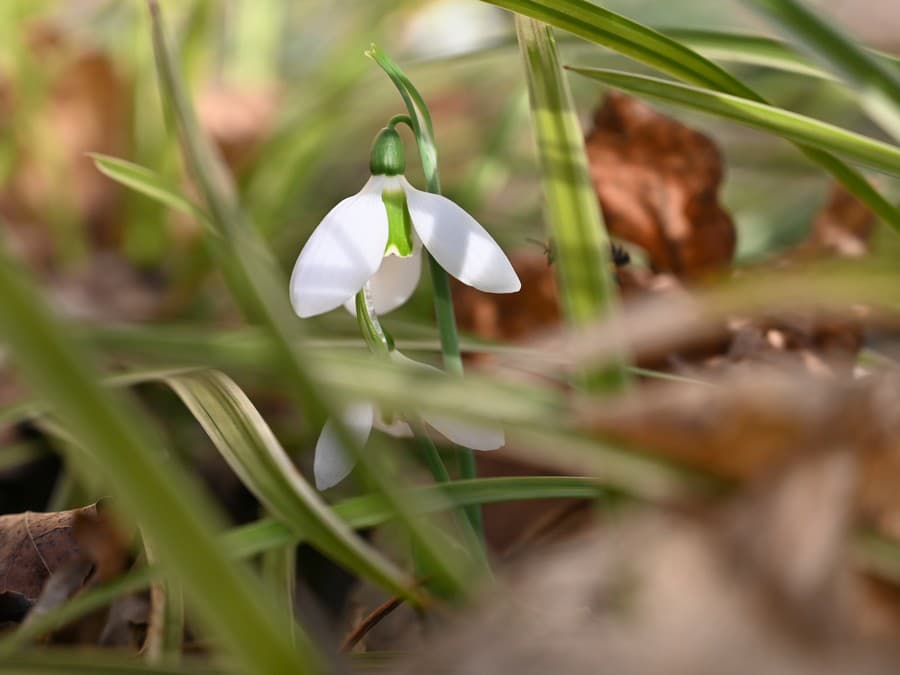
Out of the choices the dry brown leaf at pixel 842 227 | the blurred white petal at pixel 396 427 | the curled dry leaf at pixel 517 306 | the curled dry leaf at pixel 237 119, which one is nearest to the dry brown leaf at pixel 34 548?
the blurred white petal at pixel 396 427

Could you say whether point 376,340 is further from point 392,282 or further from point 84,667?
point 84,667

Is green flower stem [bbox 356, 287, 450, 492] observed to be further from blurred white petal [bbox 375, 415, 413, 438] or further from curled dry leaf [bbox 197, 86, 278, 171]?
curled dry leaf [bbox 197, 86, 278, 171]

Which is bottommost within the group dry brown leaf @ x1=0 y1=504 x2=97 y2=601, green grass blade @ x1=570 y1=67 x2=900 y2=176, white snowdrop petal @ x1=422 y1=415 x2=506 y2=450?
dry brown leaf @ x1=0 y1=504 x2=97 y2=601

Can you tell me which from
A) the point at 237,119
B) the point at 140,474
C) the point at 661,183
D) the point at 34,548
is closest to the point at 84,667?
the point at 140,474

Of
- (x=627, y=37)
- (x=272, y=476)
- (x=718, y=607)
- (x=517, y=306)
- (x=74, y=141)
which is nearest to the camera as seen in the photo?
(x=718, y=607)

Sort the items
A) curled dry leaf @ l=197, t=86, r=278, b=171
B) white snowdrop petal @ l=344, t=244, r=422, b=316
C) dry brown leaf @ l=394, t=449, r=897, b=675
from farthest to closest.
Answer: curled dry leaf @ l=197, t=86, r=278, b=171
white snowdrop petal @ l=344, t=244, r=422, b=316
dry brown leaf @ l=394, t=449, r=897, b=675

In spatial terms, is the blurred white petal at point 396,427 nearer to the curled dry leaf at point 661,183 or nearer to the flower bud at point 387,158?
the flower bud at point 387,158

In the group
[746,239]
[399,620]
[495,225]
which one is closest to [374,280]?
[399,620]

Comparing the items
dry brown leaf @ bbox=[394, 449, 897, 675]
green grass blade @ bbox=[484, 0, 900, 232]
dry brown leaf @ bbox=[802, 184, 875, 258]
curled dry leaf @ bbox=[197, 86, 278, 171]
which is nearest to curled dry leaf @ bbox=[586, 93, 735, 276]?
dry brown leaf @ bbox=[802, 184, 875, 258]
